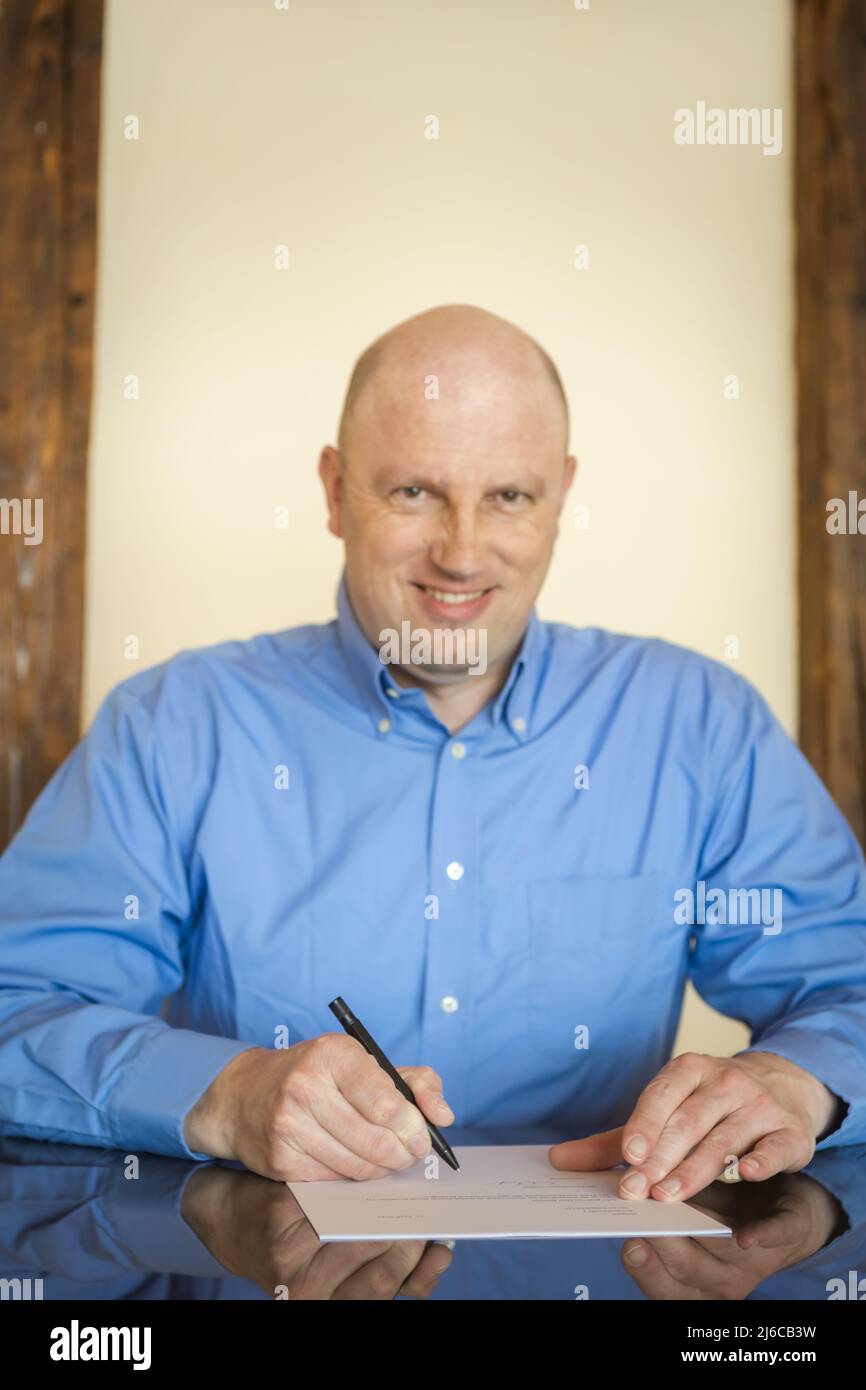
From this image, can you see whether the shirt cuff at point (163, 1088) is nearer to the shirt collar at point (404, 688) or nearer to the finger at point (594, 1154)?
the finger at point (594, 1154)

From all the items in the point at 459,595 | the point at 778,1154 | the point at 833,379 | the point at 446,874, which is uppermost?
the point at 833,379

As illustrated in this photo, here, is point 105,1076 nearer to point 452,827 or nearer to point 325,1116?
point 325,1116

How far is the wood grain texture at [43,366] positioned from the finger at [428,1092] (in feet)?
4.70

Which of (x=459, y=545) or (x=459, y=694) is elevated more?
(x=459, y=545)

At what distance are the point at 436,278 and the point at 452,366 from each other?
0.97 meters

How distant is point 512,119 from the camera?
2590 millimetres

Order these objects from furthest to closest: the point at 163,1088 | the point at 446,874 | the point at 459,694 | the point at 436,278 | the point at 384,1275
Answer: the point at 436,278 < the point at 459,694 < the point at 446,874 < the point at 163,1088 < the point at 384,1275

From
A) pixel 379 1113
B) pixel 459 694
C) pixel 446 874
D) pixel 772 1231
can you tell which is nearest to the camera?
pixel 772 1231

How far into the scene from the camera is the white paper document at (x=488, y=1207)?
0.89 metres

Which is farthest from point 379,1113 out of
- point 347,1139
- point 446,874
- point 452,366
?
point 452,366

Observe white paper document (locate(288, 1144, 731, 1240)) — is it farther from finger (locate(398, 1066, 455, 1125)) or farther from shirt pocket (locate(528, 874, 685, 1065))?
shirt pocket (locate(528, 874, 685, 1065))

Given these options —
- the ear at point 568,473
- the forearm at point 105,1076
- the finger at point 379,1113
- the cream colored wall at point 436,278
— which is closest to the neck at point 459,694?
the ear at point 568,473

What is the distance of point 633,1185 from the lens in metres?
1.01

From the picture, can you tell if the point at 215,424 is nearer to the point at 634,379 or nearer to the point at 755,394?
the point at 634,379
